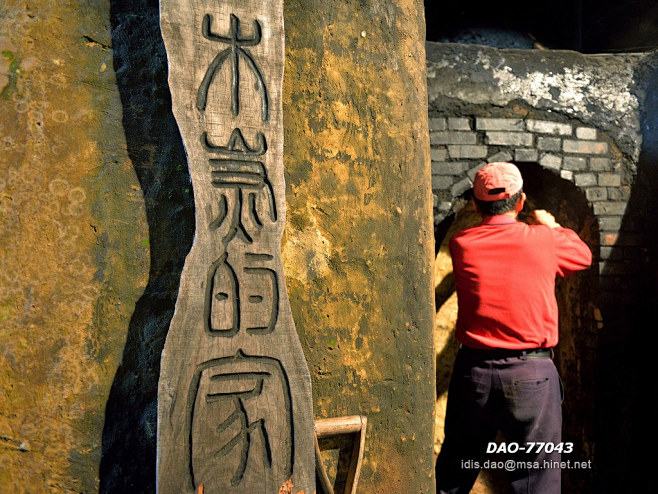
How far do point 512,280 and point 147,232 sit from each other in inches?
51.0

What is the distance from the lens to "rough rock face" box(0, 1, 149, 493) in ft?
4.16

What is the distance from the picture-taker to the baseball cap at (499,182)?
75.6 inches

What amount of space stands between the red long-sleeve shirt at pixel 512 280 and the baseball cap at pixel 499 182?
0.09 m

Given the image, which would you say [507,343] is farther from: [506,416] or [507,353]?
[506,416]

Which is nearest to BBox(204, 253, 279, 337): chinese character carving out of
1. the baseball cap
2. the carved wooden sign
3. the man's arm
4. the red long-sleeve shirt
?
the carved wooden sign

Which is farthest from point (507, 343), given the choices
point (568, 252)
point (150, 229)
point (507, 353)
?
point (150, 229)

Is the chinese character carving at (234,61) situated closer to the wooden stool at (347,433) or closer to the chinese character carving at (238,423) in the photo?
the chinese character carving at (238,423)

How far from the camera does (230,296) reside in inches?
47.8

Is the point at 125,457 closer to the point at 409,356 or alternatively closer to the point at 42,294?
the point at 42,294

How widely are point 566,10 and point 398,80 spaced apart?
2.67 metres

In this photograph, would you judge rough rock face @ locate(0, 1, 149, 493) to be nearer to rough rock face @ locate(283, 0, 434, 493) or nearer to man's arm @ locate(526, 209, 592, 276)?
rough rock face @ locate(283, 0, 434, 493)

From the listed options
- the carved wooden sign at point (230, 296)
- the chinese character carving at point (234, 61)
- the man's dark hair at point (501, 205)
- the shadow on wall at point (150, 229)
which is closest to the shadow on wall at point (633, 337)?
the man's dark hair at point (501, 205)

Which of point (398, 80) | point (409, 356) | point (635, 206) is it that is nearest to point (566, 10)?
point (635, 206)

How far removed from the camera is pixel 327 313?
1460 millimetres
